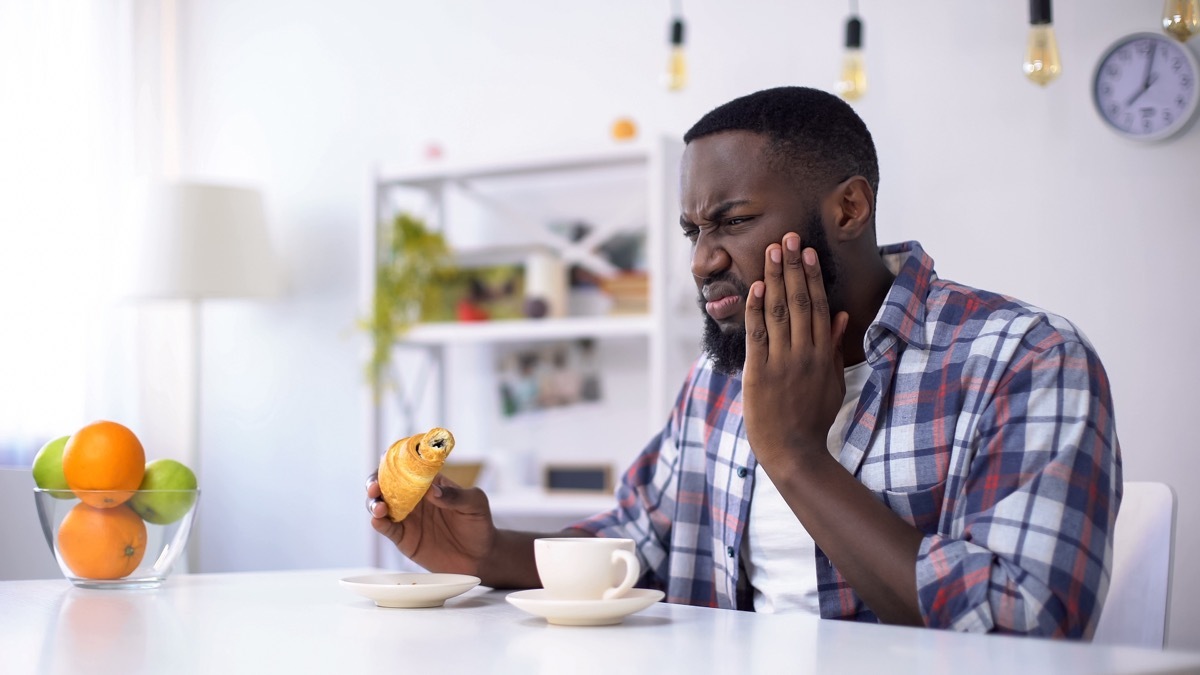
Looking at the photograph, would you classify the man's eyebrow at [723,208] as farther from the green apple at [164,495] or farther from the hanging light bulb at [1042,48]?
the hanging light bulb at [1042,48]

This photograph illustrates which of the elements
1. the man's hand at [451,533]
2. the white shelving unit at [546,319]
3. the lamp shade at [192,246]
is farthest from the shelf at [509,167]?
the man's hand at [451,533]

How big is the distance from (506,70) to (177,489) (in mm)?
2445

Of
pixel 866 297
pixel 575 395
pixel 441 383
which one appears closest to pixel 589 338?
pixel 575 395

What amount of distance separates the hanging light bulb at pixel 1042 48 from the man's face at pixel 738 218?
1.12 metres

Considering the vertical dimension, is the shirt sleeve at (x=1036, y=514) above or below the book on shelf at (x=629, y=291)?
below

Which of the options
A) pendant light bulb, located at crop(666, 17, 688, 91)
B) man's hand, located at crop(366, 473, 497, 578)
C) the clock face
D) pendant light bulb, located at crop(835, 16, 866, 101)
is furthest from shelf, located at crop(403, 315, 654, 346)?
man's hand, located at crop(366, 473, 497, 578)

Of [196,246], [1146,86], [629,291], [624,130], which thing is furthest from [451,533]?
[196,246]

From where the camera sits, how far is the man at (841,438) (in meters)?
1.09

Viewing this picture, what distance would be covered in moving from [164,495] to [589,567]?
56 centimetres

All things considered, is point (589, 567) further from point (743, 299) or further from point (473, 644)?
point (743, 299)

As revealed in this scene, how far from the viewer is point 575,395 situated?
332 cm

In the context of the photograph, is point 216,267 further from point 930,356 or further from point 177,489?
point 930,356

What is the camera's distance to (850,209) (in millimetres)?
1506

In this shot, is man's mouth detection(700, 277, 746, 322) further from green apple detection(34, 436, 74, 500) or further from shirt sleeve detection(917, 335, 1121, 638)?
green apple detection(34, 436, 74, 500)
